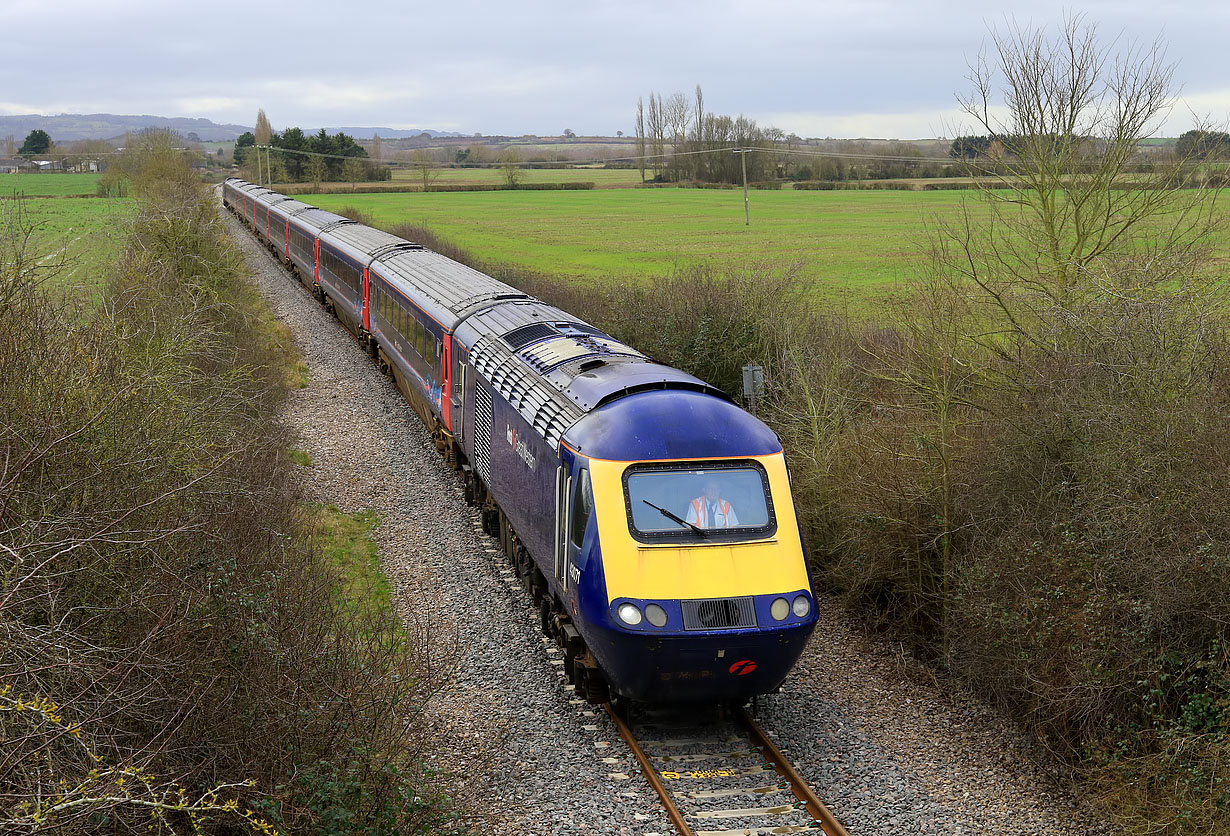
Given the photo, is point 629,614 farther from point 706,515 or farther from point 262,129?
point 262,129

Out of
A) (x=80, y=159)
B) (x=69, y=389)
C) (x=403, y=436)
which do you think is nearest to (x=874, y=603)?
(x=69, y=389)

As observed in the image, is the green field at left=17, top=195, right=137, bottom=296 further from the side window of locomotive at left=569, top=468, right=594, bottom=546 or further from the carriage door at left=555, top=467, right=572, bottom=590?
the side window of locomotive at left=569, top=468, right=594, bottom=546

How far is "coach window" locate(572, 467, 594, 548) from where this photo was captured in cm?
932

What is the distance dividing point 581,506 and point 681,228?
177 feet

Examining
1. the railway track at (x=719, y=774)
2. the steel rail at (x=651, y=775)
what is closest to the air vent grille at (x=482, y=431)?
the railway track at (x=719, y=774)

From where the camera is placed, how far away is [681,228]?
61.8 m

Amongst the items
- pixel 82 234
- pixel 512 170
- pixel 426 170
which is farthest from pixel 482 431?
pixel 426 170

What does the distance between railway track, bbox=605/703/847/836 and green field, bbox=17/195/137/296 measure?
27.6 ft

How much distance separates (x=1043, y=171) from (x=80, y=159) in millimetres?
115386

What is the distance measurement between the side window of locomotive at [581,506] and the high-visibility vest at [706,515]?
3.08 ft

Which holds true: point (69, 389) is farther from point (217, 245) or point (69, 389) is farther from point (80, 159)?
point (80, 159)

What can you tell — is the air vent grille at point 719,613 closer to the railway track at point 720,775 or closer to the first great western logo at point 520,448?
the railway track at point 720,775

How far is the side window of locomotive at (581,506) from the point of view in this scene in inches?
367

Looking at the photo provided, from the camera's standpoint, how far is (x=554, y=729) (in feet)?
32.1
